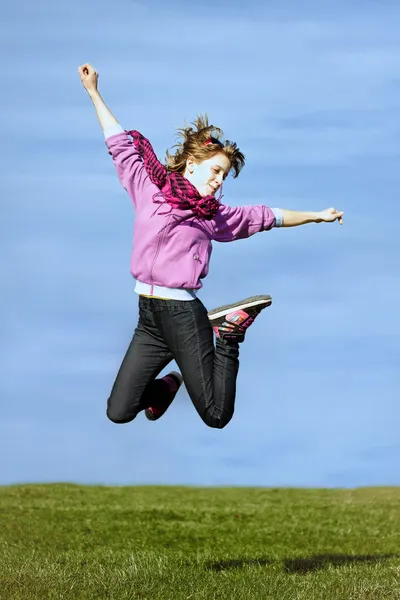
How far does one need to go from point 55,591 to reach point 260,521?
5.85 metres

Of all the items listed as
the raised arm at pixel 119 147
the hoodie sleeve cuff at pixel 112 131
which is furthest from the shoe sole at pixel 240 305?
the hoodie sleeve cuff at pixel 112 131

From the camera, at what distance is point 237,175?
7848mm

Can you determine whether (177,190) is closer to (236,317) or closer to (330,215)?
(236,317)

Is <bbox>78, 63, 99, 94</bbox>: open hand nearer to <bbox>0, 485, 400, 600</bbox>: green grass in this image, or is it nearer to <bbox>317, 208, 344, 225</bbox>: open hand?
<bbox>317, 208, 344, 225</bbox>: open hand

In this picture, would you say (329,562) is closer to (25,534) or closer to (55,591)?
(55,591)

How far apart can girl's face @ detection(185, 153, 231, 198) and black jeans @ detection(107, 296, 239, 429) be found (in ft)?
2.87

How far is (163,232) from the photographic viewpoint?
7516 millimetres

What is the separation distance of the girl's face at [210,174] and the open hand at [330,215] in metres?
0.94

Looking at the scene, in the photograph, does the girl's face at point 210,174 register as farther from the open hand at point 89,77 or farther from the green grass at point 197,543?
the green grass at point 197,543

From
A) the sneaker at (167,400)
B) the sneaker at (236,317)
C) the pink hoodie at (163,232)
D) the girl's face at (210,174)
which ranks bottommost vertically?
the sneaker at (167,400)

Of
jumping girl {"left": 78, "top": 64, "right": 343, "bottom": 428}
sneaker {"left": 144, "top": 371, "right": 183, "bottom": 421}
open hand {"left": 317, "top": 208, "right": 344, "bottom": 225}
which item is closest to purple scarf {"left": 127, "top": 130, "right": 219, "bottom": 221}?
jumping girl {"left": 78, "top": 64, "right": 343, "bottom": 428}

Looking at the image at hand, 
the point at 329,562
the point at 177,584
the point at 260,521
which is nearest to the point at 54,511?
the point at 260,521

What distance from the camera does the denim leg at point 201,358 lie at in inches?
298

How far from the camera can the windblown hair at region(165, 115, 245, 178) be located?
7715 millimetres
